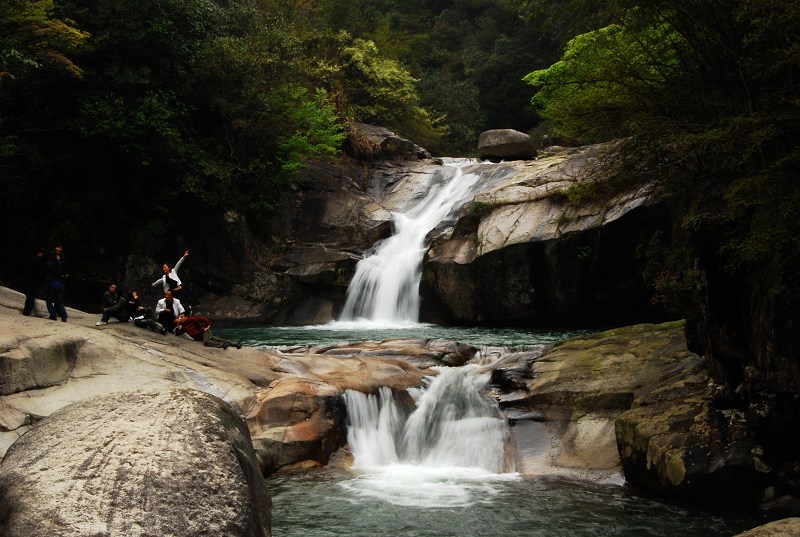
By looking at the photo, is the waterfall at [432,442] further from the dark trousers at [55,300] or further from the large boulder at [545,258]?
the large boulder at [545,258]

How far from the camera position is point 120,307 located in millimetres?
13711

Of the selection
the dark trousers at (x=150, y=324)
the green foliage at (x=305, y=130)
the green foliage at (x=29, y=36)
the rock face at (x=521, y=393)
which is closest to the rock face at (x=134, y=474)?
the rock face at (x=521, y=393)

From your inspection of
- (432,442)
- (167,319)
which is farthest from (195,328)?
(432,442)

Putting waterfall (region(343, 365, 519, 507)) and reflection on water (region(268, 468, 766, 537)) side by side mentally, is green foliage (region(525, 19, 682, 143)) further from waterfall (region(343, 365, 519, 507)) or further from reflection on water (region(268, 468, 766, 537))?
reflection on water (region(268, 468, 766, 537))

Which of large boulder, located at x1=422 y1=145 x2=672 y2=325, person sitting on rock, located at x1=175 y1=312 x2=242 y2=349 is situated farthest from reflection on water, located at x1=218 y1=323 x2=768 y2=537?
large boulder, located at x1=422 y1=145 x2=672 y2=325

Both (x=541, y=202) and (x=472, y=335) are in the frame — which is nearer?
(x=472, y=335)

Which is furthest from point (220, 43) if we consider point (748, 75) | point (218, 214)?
point (748, 75)

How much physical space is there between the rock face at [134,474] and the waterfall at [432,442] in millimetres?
4210

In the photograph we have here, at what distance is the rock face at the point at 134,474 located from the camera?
14.1 feet

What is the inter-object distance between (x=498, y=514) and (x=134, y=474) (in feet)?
15.9

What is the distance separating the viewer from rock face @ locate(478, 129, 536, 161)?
31.3m

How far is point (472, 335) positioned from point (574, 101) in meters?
8.85

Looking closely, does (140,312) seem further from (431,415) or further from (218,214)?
(218,214)

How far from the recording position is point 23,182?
840 inches
